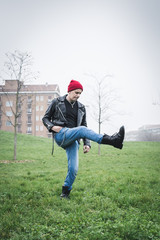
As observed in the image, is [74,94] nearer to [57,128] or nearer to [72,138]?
[57,128]

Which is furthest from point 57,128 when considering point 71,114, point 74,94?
point 74,94

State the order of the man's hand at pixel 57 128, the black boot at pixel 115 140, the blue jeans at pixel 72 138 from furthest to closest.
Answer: the man's hand at pixel 57 128
the blue jeans at pixel 72 138
the black boot at pixel 115 140

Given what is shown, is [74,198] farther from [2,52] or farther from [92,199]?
[2,52]

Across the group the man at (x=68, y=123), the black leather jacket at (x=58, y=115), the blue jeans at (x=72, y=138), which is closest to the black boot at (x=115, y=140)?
the blue jeans at (x=72, y=138)

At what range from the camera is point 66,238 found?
2252mm

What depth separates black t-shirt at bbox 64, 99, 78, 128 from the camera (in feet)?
12.6

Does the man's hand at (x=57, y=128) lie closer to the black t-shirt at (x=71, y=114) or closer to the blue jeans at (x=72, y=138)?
the blue jeans at (x=72, y=138)

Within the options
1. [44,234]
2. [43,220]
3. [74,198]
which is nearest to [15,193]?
[74,198]

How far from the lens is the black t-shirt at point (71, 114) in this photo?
3.84 m

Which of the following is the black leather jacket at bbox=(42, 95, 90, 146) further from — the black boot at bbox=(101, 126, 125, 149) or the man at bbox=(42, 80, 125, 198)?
the black boot at bbox=(101, 126, 125, 149)

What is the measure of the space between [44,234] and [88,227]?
0.61m

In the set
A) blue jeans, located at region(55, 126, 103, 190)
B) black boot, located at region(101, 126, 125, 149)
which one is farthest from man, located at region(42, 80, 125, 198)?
black boot, located at region(101, 126, 125, 149)

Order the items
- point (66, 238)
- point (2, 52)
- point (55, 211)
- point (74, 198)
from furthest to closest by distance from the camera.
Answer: point (2, 52) < point (74, 198) < point (55, 211) < point (66, 238)

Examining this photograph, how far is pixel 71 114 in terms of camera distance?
3.88m
